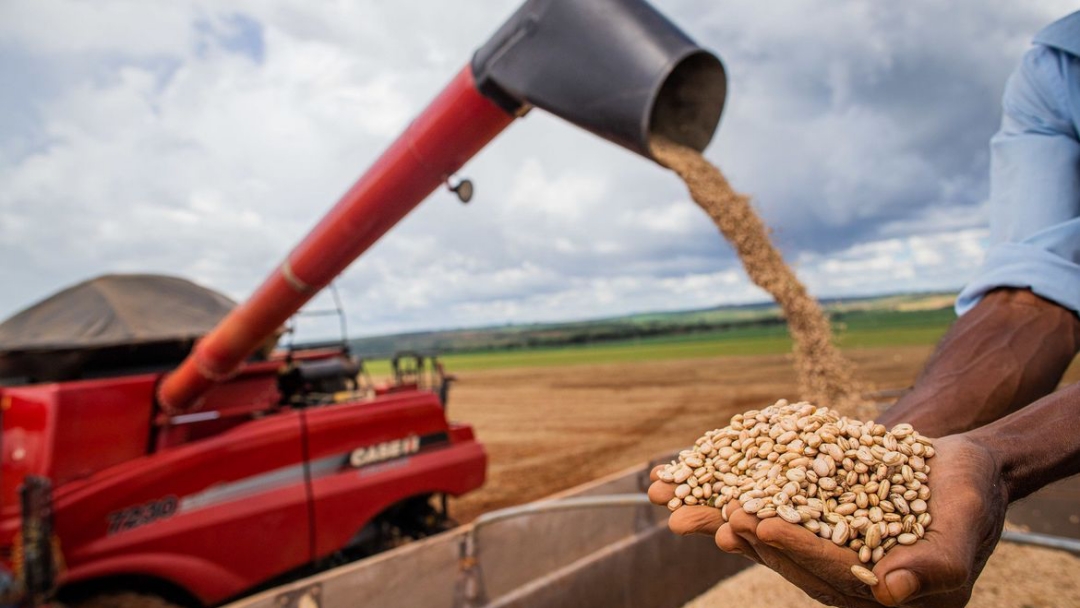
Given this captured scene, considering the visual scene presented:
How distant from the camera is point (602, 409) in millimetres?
15516

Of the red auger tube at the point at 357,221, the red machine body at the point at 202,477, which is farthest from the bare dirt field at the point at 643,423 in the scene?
the red auger tube at the point at 357,221

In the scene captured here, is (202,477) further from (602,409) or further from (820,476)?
(602,409)

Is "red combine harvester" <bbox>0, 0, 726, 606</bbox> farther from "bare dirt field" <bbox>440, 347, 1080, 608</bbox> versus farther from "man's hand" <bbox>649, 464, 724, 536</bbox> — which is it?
"bare dirt field" <bbox>440, 347, 1080, 608</bbox>

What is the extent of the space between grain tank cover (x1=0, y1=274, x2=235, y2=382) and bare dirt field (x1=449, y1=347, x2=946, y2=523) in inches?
139

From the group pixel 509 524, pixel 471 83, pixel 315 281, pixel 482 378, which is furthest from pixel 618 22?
pixel 482 378

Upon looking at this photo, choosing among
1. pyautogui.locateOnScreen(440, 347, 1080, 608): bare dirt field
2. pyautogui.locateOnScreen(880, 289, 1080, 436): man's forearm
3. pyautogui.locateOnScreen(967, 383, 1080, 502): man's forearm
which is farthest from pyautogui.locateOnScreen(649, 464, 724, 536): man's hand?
pyautogui.locateOnScreen(440, 347, 1080, 608): bare dirt field

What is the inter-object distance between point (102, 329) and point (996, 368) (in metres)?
4.02

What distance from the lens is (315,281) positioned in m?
3.14

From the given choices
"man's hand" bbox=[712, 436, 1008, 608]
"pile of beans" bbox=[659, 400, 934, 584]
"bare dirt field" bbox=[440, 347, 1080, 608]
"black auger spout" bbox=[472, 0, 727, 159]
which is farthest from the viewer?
"bare dirt field" bbox=[440, 347, 1080, 608]

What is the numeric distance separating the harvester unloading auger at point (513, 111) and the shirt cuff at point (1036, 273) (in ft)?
3.48

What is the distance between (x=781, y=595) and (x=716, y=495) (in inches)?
93.9

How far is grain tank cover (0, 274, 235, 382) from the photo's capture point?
3.56m

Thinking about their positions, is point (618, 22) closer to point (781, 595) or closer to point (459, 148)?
point (459, 148)

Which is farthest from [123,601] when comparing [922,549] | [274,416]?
[922,549]
